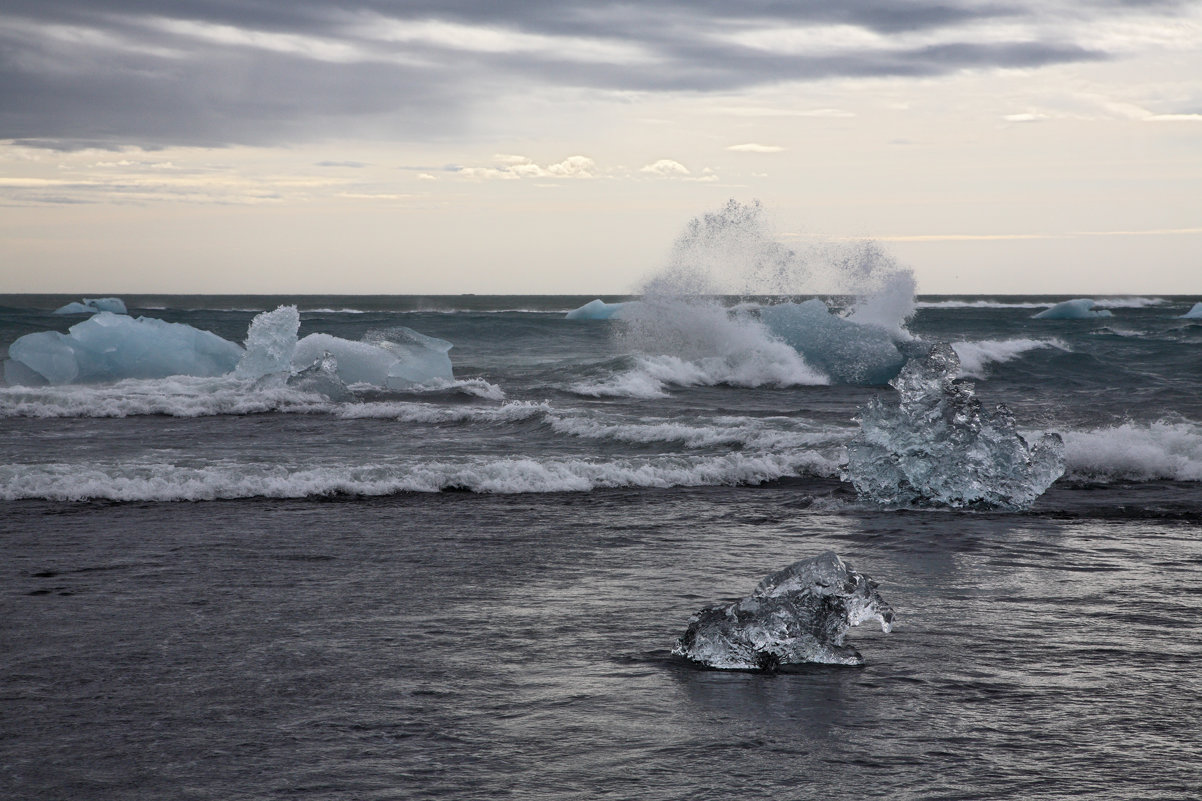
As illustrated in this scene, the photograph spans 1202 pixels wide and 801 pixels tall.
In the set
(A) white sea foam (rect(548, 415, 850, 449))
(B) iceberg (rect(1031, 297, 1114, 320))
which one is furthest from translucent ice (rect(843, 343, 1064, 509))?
(B) iceberg (rect(1031, 297, 1114, 320))

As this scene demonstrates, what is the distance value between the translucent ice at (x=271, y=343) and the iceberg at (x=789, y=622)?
14926mm

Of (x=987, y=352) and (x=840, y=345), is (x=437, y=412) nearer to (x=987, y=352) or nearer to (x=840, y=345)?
(x=840, y=345)

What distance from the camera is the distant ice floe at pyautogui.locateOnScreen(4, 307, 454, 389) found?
18.7m

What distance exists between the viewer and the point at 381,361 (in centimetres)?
1978

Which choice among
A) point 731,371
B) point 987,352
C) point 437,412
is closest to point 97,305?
point 731,371

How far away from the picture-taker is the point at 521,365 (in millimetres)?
26031

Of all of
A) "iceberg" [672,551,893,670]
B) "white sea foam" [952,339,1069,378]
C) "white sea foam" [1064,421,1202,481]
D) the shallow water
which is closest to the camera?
the shallow water

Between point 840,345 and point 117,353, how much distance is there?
1427 cm

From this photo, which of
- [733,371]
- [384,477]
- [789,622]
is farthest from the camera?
[733,371]

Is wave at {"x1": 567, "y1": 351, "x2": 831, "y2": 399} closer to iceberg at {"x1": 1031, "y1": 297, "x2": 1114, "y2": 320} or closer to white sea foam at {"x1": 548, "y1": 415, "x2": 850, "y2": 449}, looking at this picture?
white sea foam at {"x1": 548, "y1": 415, "x2": 850, "y2": 449}

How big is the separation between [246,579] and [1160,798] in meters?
4.80

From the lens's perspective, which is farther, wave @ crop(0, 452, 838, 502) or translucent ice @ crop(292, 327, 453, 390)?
translucent ice @ crop(292, 327, 453, 390)

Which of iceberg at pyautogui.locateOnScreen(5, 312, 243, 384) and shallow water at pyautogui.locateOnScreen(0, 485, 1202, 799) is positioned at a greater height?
iceberg at pyautogui.locateOnScreen(5, 312, 243, 384)

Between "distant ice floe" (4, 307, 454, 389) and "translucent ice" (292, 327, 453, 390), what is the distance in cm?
2
